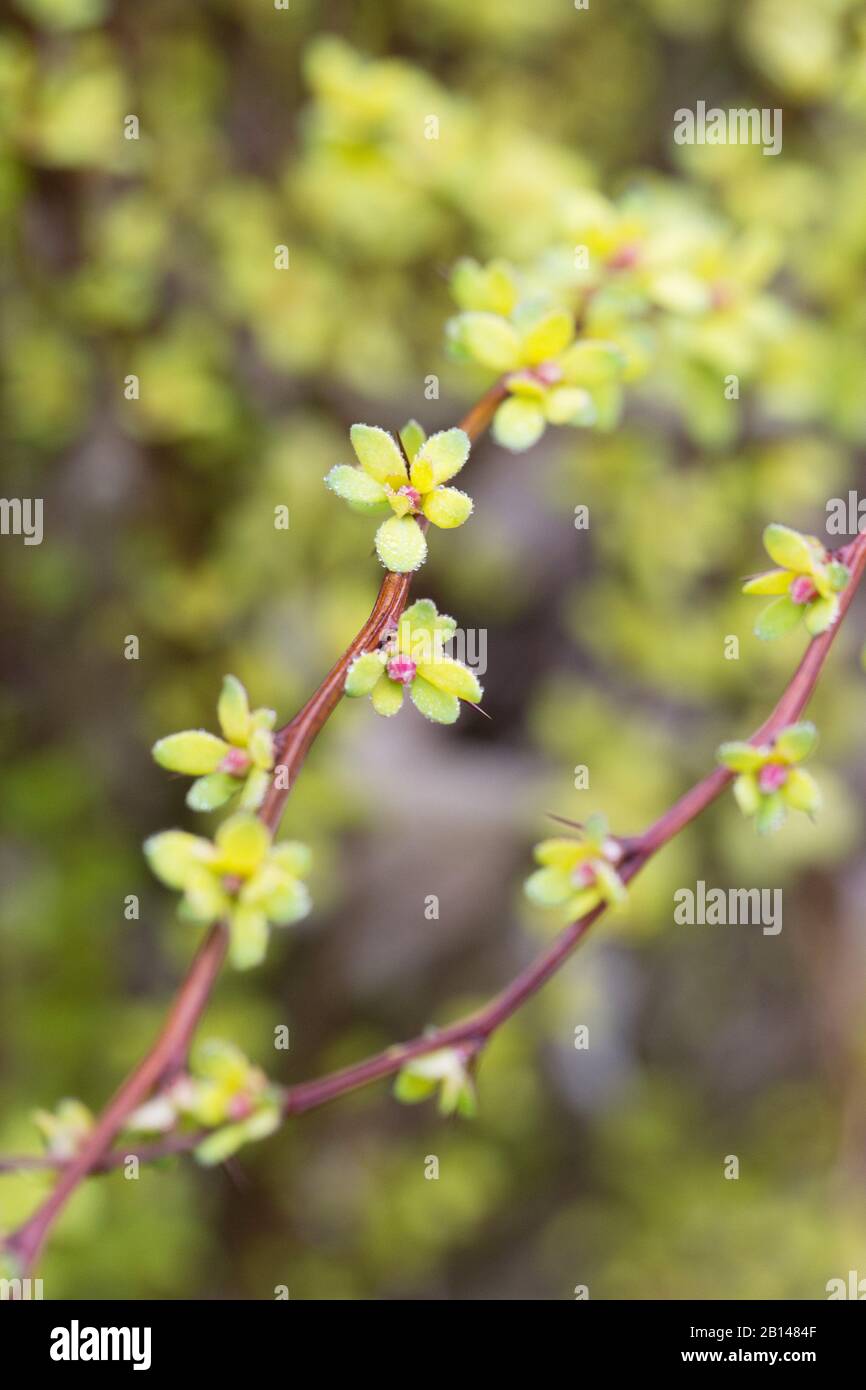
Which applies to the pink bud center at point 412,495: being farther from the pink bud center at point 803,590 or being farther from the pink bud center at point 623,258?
the pink bud center at point 623,258

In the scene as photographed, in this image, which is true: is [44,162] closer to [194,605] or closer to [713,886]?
[194,605]

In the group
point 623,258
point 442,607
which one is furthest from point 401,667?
point 442,607

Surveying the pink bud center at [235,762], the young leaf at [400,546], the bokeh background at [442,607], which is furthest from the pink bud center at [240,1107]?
the bokeh background at [442,607]

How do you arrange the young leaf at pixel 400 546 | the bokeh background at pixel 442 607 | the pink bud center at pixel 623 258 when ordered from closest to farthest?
the young leaf at pixel 400 546, the pink bud center at pixel 623 258, the bokeh background at pixel 442 607

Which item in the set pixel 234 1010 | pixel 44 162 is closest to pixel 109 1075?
pixel 234 1010

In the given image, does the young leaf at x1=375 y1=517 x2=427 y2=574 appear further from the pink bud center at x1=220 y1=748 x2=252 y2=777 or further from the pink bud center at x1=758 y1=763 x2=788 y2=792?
the pink bud center at x1=758 y1=763 x2=788 y2=792

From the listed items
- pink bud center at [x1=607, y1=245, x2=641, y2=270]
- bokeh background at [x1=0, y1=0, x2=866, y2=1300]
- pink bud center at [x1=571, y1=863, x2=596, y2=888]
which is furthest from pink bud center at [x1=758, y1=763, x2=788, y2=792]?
bokeh background at [x1=0, y1=0, x2=866, y2=1300]

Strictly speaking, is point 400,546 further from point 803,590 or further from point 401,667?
point 803,590
